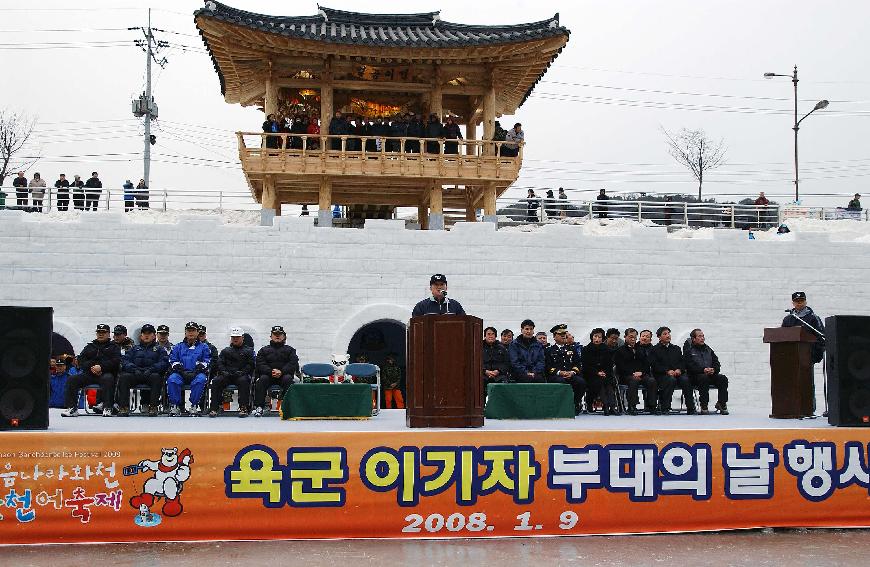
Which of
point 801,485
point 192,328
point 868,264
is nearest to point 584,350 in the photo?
point 801,485

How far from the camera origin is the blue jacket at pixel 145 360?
35.8 ft

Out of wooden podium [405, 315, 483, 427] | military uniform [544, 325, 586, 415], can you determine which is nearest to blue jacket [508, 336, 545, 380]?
military uniform [544, 325, 586, 415]

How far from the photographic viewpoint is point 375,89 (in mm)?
21375

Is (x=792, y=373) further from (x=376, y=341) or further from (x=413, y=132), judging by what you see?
(x=413, y=132)

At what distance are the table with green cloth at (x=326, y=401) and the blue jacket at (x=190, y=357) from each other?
2.34 meters

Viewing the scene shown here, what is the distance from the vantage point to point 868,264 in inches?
738

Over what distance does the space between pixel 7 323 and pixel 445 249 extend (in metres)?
10.7

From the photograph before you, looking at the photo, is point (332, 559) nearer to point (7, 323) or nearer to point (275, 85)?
point (7, 323)

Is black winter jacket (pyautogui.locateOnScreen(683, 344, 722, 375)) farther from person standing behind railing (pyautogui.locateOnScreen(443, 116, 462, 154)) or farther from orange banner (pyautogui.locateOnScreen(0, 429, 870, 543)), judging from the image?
person standing behind railing (pyautogui.locateOnScreen(443, 116, 462, 154))

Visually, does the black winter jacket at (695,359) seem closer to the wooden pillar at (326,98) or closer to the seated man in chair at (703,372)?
the seated man in chair at (703,372)

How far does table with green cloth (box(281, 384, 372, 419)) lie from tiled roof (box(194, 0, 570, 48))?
11.8 m

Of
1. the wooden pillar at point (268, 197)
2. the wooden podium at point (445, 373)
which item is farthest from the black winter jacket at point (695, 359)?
the wooden pillar at point (268, 197)

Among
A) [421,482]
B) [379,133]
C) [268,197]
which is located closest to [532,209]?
A: [379,133]

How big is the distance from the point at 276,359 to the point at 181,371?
1.15m
